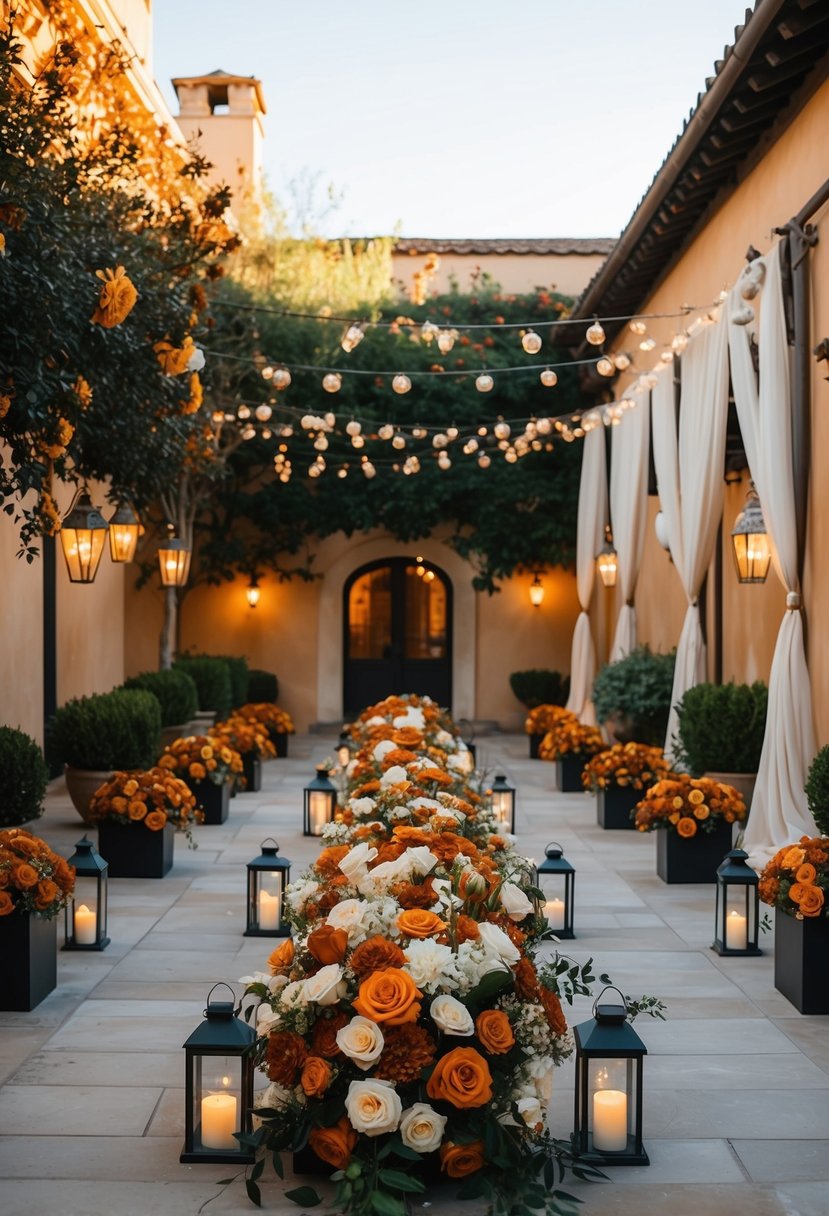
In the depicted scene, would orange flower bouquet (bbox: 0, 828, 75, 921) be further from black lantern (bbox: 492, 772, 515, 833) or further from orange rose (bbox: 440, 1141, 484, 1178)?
black lantern (bbox: 492, 772, 515, 833)

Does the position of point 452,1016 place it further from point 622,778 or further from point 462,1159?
point 622,778

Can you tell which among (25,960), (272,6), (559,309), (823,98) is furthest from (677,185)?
(25,960)

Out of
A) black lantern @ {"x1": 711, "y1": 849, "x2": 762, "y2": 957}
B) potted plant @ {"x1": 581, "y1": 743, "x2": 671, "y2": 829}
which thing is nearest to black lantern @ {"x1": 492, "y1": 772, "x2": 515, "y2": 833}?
potted plant @ {"x1": 581, "y1": 743, "x2": 671, "y2": 829}

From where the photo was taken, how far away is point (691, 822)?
8.25 m

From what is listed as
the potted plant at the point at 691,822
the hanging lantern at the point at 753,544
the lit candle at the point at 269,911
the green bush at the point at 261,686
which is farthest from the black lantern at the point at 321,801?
the green bush at the point at 261,686

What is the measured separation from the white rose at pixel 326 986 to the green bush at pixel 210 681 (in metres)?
12.2

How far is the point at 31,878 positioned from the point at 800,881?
312 cm

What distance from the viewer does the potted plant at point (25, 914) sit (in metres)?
5.42

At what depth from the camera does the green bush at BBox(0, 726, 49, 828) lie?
8.11m

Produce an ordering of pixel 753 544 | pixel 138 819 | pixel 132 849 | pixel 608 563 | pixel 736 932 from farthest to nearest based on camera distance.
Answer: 1. pixel 608 563
2. pixel 753 544
3. pixel 132 849
4. pixel 138 819
5. pixel 736 932

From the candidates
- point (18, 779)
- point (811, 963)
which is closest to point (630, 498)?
point (18, 779)

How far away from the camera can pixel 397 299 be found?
20.0 m

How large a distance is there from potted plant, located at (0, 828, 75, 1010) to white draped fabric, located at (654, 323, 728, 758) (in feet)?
20.2

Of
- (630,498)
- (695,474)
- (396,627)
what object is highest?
(630,498)
